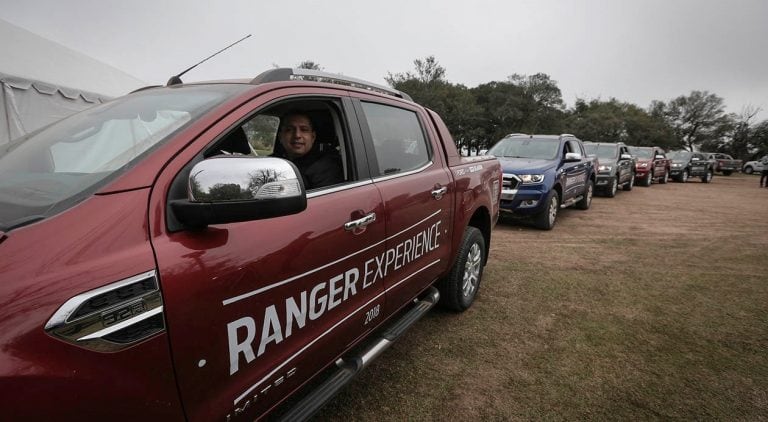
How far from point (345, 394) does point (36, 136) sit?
1.99 meters

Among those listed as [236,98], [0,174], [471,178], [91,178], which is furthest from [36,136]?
[471,178]

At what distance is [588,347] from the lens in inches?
113

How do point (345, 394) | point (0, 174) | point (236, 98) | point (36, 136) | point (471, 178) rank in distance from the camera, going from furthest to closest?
1. point (471, 178)
2. point (345, 394)
3. point (36, 136)
4. point (236, 98)
5. point (0, 174)

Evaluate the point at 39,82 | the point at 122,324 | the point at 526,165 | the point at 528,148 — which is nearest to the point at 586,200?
the point at 528,148

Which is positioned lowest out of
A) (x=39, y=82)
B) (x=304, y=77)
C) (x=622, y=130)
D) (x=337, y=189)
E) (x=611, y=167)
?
(x=611, y=167)

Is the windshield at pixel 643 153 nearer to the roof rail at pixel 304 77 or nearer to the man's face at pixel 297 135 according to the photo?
the roof rail at pixel 304 77

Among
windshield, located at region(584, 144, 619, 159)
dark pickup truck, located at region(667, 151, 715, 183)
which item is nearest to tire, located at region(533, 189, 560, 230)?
windshield, located at region(584, 144, 619, 159)

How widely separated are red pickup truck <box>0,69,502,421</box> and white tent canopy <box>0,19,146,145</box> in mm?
6078

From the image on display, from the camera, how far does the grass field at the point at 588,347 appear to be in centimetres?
224

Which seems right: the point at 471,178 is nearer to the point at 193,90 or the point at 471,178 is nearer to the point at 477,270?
the point at 477,270

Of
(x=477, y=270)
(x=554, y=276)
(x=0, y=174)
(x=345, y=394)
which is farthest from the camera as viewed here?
(x=554, y=276)

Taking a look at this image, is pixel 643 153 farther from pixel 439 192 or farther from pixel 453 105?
pixel 453 105

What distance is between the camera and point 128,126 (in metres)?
1.55

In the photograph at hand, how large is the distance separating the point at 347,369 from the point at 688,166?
24225mm
